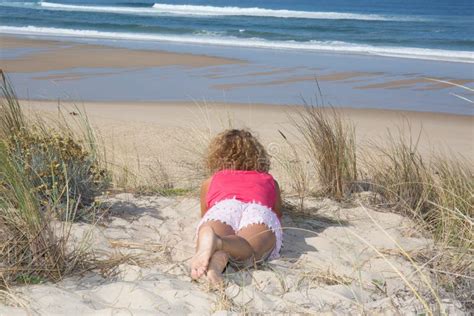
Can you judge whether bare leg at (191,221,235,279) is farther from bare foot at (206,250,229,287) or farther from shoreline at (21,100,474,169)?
shoreline at (21,100,474,169)

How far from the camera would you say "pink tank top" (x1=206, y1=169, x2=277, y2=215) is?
4.82 metres

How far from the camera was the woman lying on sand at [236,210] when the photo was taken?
404 cm

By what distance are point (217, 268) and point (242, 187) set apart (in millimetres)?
992

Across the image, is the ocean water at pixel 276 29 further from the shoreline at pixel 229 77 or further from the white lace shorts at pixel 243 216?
the white lace shorts at pixel 243 216

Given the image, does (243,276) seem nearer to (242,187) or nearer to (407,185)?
(242,187)

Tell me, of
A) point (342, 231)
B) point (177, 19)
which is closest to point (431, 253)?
point (342, 231)

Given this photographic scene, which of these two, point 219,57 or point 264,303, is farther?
point 219,57

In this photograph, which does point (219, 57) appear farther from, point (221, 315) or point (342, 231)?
point (221, 315)

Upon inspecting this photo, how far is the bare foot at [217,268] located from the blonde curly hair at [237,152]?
112 cm

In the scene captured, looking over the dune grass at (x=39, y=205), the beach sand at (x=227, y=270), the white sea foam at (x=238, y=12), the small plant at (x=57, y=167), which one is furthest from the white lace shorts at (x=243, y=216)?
the white sea foam at (x=238, y=12)

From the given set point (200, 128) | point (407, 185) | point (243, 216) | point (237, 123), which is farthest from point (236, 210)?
point (237, 123)

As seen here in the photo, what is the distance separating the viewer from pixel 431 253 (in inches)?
181

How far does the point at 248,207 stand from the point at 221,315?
128 cm

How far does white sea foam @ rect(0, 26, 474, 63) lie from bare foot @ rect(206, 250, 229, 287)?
16.8m
